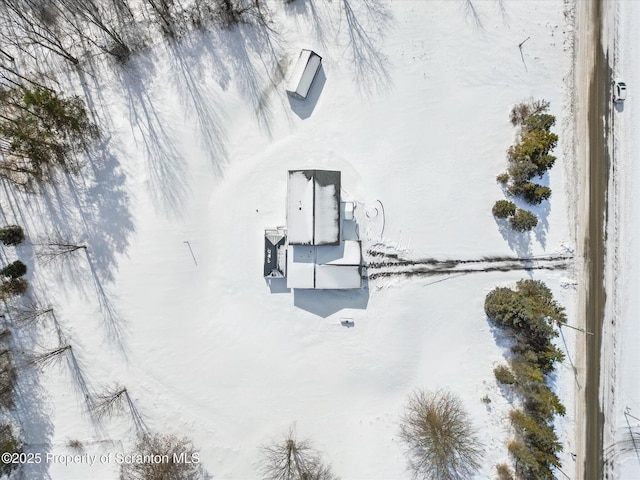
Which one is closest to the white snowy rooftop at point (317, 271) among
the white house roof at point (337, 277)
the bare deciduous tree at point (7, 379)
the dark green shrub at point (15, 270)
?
the white house roof at point (337, 277)

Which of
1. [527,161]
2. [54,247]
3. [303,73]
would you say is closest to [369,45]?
[303,73]

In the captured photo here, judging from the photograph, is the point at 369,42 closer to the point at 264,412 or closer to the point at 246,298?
the point at 246,298

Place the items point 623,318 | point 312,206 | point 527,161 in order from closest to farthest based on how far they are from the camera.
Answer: point 312,206 < point 527,161 < point 623,318

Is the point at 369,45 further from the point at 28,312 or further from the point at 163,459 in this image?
the point at 163,459

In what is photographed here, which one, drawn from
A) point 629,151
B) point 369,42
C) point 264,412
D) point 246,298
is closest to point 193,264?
point 246,298

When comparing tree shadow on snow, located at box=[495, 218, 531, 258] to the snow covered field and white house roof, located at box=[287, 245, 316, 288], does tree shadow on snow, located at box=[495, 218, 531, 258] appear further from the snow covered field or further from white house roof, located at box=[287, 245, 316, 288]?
white house roof, located at box=[287, 245, 316, 288]
